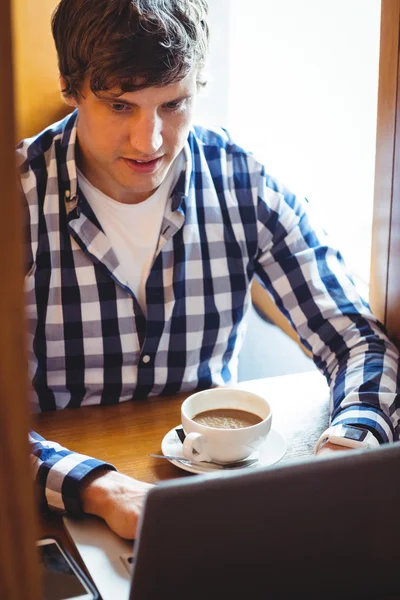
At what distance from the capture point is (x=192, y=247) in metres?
1.49

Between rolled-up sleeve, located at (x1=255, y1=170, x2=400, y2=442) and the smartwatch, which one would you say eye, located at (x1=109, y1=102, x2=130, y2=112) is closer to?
rolled-up sleeve, located at (x1=255, y1=170, x2=400, y2=442)

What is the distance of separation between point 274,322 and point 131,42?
1.20 meters

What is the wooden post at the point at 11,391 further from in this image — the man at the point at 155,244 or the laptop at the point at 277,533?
the man at the point at 155,244

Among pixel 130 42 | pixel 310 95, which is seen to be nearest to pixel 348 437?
pixel 130 42

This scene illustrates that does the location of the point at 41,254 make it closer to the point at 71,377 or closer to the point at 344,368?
the point at 71,377

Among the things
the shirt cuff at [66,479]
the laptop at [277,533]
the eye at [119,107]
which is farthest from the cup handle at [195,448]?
the eye at [119,107]

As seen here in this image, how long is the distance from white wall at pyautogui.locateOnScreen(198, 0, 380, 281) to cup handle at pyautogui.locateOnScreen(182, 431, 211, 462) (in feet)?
2.27

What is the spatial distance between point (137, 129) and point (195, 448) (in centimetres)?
55

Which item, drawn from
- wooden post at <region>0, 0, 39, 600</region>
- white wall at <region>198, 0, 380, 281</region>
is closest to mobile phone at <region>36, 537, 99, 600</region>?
wooden post at <region>0, 0, 39, 600</region>

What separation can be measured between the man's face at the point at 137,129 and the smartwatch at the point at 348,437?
1.78ft

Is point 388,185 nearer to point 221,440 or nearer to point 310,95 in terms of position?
point 221,440

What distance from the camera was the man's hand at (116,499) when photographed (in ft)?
3.03

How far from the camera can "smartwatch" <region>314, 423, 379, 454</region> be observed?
1099 mm

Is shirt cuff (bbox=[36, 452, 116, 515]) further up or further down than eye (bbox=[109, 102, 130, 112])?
further down
